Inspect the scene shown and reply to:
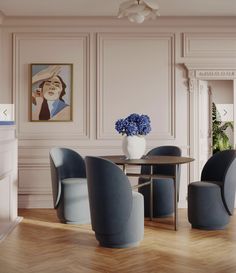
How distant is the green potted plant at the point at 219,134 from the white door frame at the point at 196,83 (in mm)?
2190

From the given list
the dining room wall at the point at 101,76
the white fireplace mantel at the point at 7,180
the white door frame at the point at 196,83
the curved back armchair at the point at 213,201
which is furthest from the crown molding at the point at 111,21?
the curved back armchair at the point at 213,201

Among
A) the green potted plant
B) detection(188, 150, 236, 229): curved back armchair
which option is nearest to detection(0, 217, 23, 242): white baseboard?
detection(188, 150, 236, 229): curved back armchair

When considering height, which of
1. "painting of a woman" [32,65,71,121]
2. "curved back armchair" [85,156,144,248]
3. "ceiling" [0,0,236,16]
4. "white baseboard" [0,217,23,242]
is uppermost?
"ceiling" [0,0,236,16]

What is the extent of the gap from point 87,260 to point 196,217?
169 cm

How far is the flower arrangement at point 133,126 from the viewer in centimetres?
538

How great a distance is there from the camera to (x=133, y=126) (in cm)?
537

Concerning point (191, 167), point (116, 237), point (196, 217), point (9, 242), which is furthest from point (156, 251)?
point (191, 167)

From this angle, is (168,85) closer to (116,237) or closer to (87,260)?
(116,237)

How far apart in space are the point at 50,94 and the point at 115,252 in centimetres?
307

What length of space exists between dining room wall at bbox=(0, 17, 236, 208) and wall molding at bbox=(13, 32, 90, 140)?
0.01 m

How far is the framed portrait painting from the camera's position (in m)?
6.66

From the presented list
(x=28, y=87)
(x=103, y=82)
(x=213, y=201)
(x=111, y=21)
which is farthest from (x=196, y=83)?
(x=28, y=87)

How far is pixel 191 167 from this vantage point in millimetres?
6730

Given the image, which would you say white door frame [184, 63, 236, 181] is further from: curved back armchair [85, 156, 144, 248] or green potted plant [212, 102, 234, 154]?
curved back armchair [85, 156, 144, 248]
